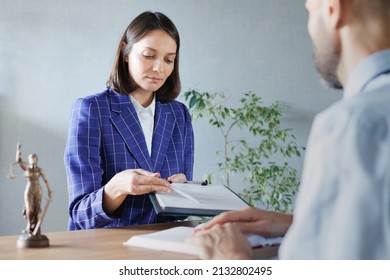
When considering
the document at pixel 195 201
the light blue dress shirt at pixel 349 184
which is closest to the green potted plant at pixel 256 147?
the document at pixel 195 201

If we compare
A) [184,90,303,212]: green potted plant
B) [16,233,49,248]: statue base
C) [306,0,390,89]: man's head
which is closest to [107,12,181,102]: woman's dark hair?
[16,233,49,248]: statue base

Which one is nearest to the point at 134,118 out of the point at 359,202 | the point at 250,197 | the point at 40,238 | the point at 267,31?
the point at 40,238

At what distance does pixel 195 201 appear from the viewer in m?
1.41

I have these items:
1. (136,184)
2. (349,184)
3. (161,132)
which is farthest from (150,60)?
(349,184)

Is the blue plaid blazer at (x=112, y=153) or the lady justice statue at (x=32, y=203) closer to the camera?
the lady justice statue at (x=32, y=203)

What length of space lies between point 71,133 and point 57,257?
0.70 m

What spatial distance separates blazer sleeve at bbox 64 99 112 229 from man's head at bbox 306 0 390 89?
0.88m

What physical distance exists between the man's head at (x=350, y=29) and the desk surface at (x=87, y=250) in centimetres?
42

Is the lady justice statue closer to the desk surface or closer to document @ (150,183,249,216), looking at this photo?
the desk surface

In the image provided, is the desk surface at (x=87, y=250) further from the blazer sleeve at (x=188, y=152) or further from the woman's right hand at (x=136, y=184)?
the blazer sleeve at (x=188, y=152)

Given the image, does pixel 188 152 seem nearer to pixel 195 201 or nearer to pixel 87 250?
pixel 195 201

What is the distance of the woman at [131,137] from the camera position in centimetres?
161

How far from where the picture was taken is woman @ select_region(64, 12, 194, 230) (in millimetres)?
1611
